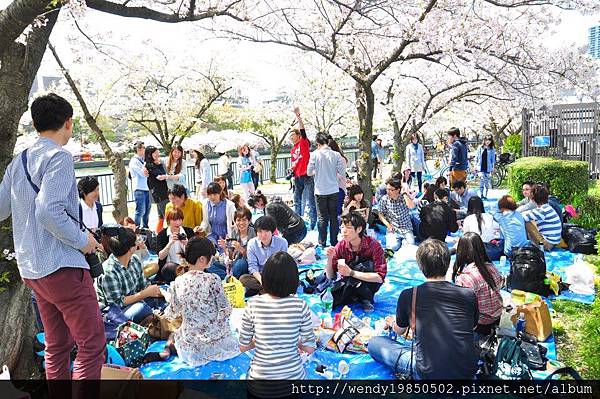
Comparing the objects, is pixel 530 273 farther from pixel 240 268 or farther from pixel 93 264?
pixel 93 264

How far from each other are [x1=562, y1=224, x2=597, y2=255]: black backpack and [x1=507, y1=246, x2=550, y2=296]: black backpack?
211cm

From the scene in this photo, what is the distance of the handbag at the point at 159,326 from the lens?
4559 millimetres

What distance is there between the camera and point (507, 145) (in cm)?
2152

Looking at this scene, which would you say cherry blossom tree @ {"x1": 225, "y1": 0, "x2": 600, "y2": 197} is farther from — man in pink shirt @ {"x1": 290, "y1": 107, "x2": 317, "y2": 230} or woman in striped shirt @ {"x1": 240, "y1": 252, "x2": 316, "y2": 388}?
woman in striped shirt @ {"x1": 240, "y1": 252, "x2": 316, "y2": 388}

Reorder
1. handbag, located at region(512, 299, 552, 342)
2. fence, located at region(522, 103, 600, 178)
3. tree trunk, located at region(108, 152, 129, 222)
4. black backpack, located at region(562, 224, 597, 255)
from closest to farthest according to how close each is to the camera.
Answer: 1. handbag, located at region(512, 299, 552, 342)
2. black backpack, located at region(562, 224, 597, 255)
3. tree trunk, located at region(108, 152, 129, 222)
4. fence, located at region(522, 103, 600, 178)

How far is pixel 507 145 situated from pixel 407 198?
15.7 meters

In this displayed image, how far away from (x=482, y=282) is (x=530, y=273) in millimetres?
1792

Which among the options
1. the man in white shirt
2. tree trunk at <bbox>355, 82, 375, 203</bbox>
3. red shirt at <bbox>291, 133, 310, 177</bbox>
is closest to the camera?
red shirt at <bbox>291, 133, 310, 177</bbox>

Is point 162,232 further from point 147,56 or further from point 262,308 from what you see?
point 147,56

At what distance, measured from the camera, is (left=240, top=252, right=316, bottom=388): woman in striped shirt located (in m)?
3.12

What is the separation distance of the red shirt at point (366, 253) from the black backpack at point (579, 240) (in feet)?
12.3

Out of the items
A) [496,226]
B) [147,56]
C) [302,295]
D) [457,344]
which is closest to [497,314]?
[457,344]

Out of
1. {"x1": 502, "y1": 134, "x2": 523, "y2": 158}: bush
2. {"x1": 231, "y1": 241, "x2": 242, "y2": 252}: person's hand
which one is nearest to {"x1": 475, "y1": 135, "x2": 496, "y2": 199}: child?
{"x1": 502, "y1": 134, "x2": 523, "y2": 158}: bush

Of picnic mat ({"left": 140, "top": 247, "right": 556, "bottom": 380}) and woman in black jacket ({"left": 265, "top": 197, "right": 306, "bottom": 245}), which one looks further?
woman in black jacket ({"left": 265, "top": 197, "right": 306, "bottom": 245})
